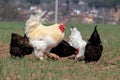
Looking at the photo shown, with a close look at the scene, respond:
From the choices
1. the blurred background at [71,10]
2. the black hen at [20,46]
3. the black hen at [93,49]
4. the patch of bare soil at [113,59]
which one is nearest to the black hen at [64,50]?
the black hen at [93,49]

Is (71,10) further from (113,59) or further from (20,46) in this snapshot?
(20,46)

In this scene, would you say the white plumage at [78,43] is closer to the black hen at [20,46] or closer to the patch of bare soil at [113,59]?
the black hen at [20,46]

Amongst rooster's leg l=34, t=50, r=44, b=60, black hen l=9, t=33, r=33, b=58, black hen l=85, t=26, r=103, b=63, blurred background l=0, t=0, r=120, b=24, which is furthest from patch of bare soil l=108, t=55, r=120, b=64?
blurred background l=0, t=0, r=120, b=24

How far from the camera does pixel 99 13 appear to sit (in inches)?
2608

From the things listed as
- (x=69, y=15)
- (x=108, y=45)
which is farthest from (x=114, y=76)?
(x=69, y=15)

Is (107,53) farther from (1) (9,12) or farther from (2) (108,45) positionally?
(1) (9,12)

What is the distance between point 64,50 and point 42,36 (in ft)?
2.39

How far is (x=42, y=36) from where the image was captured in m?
10.8

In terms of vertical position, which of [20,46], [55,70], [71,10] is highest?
[55,70]

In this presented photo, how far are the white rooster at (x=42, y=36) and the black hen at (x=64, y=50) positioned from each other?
172 millimetres

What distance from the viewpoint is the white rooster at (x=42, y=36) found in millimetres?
10781

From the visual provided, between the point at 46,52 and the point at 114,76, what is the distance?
230cm

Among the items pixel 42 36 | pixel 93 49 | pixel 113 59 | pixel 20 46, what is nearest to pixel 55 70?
pixel 42 36

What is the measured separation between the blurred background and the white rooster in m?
39.8
